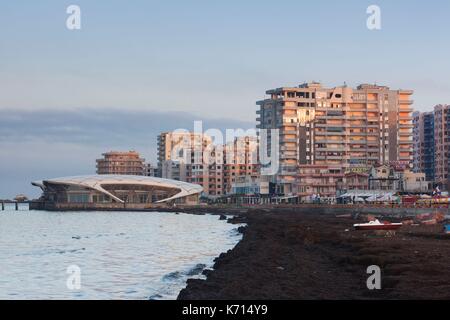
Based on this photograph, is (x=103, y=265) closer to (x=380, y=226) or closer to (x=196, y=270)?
(x=196, y=270)

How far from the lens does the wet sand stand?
2975 centimetres

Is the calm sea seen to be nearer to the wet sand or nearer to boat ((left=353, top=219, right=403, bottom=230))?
the wet sand

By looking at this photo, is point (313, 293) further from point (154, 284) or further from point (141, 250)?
point (141, 250)

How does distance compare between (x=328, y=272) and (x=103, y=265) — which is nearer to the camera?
(x=328, y=272)

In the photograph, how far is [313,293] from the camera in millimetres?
30234

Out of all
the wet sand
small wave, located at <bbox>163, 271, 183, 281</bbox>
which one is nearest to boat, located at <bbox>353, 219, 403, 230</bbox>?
the wet sand

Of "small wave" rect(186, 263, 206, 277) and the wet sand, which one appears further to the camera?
"small wave" rect(186, 263, 206, 277)

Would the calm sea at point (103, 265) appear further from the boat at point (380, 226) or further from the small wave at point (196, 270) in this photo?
the boat at point (380, 226)

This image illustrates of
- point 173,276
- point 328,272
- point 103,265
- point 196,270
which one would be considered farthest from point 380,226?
point 328,272

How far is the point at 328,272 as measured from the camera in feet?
125

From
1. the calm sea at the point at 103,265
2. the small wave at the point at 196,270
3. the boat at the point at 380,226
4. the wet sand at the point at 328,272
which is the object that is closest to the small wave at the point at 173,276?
the calm sea at the point at 103,265

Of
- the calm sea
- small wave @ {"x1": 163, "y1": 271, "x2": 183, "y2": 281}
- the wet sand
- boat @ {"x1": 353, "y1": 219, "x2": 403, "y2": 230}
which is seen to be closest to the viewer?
the wet sand

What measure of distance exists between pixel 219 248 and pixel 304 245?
1152 cm
